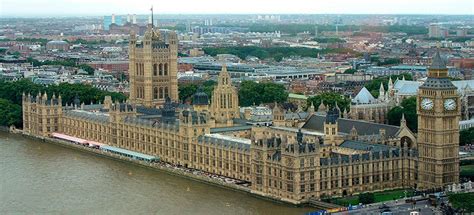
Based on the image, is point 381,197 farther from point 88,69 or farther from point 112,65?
point 112,65

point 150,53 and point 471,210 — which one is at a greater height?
point 150,53

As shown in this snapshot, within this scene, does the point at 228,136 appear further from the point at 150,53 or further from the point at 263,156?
the point at 150,53

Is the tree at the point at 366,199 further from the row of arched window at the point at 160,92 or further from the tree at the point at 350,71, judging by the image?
the tree at the point at 350,71

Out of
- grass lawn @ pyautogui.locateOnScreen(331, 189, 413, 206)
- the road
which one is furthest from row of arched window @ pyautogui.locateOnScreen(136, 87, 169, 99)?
the road

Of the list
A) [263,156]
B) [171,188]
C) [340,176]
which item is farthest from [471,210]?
[171,188]

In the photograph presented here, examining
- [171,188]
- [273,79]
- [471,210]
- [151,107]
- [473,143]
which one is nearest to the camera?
[471,210]

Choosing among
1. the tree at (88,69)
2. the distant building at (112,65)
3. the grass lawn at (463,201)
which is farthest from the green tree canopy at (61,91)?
the grass lawn at (463,201)

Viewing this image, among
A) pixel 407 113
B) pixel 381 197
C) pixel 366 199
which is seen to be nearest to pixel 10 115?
pixel 407 113
